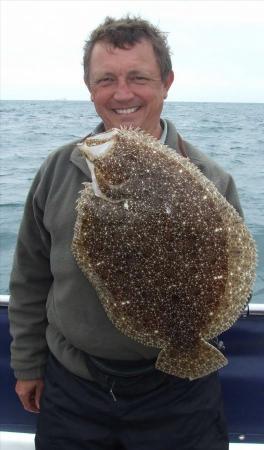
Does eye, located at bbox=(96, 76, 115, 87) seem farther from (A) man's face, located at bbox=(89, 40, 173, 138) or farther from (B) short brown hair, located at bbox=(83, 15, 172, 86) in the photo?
(B) short brown hair, located at bbox=(83, 15, 172, 86)

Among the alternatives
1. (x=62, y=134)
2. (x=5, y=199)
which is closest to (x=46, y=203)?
(x=5, y=199)

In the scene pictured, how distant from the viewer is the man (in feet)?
7.68

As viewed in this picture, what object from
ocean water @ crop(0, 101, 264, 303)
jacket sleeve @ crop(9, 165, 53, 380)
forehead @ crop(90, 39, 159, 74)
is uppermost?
forehead @ crop(90, 39, 159, 74)

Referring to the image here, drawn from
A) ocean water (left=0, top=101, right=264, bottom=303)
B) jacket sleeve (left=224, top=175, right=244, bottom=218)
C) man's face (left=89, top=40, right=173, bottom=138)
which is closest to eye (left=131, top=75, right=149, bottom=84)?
man's face (left=89, top=40, right=173, bottom=138)

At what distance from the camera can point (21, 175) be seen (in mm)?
12469

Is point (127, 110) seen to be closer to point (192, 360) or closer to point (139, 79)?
point (139, 79)

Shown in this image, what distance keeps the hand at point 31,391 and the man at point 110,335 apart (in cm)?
21

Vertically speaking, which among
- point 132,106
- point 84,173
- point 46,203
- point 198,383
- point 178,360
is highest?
point 132,106

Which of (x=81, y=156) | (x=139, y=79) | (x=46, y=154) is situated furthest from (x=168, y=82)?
(x=46, y=154)

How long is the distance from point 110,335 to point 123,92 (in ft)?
3.70

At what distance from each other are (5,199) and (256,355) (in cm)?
761

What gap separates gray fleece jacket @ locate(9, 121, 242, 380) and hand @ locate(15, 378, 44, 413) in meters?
0.05

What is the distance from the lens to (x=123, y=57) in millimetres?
2289

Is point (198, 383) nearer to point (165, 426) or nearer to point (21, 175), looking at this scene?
point (165, 426)
